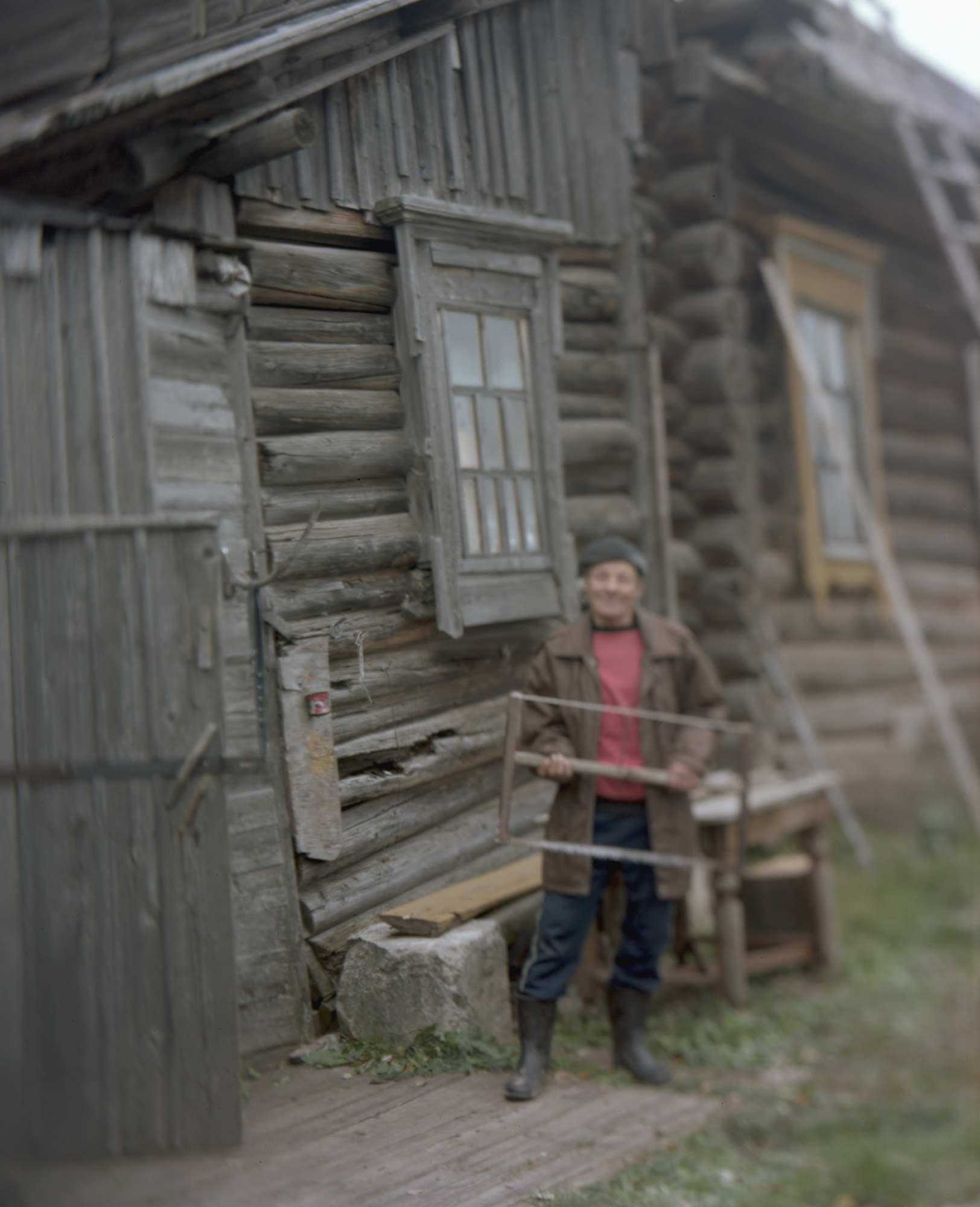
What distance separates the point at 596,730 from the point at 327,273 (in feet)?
6.16

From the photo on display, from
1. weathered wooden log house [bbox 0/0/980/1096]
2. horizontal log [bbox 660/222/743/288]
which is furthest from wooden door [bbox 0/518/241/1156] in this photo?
horizontal log [bbox 660/222/743/288]

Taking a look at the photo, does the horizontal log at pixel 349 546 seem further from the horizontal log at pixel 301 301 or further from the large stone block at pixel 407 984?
the large stone block at pixel 407 984

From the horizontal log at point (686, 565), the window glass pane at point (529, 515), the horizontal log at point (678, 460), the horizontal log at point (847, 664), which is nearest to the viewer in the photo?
the window glass pane at point (529, 515)

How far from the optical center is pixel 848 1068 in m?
5.56

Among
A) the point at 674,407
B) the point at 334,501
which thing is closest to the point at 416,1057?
the point at 334,501

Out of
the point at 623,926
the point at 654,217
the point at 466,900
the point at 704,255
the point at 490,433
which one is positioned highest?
the point at 654,217

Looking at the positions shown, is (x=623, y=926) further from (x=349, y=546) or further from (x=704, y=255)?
(x=704, y=255)

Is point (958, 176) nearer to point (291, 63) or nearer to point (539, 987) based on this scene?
point (291, 63)

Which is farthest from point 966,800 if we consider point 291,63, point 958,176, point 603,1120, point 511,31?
point 291,63

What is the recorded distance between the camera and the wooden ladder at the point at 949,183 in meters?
8.12

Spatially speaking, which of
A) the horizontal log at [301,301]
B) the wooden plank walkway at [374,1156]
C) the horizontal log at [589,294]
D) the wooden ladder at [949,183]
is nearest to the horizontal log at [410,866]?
the wooden plank walkway at [374,1156]

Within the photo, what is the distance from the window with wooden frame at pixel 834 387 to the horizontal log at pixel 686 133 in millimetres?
868

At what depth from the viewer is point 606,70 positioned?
5.65 m

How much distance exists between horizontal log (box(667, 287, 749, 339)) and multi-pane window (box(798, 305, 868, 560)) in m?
1.09
